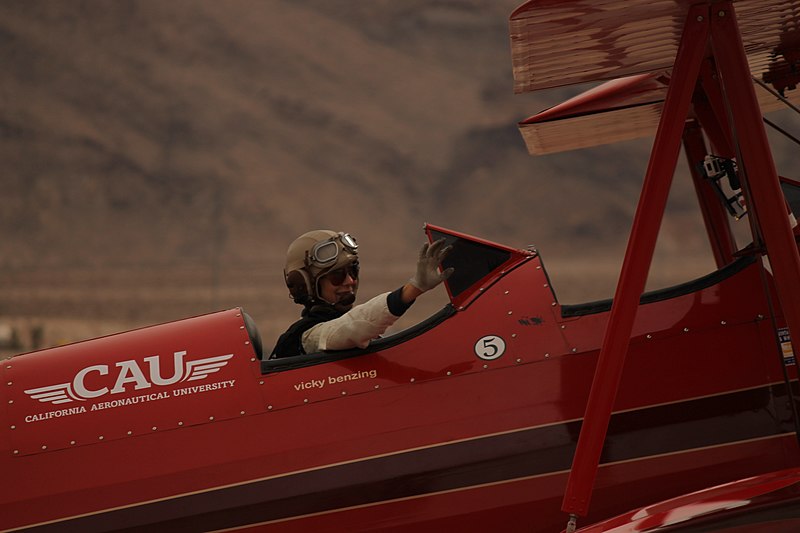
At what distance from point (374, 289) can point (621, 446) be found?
28419 millimetres

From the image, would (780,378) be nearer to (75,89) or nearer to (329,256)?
(329,256)

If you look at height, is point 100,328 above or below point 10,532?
above

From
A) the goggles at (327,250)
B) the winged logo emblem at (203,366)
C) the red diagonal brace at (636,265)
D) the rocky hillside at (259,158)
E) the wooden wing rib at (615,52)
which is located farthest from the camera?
the rocky hillside at (259,158)

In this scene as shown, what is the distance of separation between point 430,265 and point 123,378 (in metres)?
1.44

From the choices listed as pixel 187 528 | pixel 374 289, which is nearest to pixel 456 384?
pixel 187 528

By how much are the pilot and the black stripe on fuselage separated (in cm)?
56

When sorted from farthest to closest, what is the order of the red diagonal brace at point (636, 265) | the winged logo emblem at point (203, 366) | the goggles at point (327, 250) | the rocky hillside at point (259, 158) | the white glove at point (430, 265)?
the rocky hillside at point (259, 158), the goggles at point (327, 250), the winged logo emblem at point (203, 366), the white glove at point (430, 265), the red diagonal brace at point (636, 265)

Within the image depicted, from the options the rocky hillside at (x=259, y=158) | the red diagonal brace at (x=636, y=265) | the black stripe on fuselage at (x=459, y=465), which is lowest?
the black stripe on fuselage at (x=459, y=465)

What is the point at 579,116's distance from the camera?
18.3ft

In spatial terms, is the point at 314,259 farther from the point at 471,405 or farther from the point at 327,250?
Result: the point at 471,405

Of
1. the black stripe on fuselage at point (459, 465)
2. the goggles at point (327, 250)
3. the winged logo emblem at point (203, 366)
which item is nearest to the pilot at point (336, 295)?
the goggles at point (327, 250)

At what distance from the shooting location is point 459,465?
402cm

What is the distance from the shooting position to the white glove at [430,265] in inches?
156

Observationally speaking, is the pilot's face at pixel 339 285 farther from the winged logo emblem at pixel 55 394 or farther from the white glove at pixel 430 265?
the winged logo emblem at pixel 55 394
